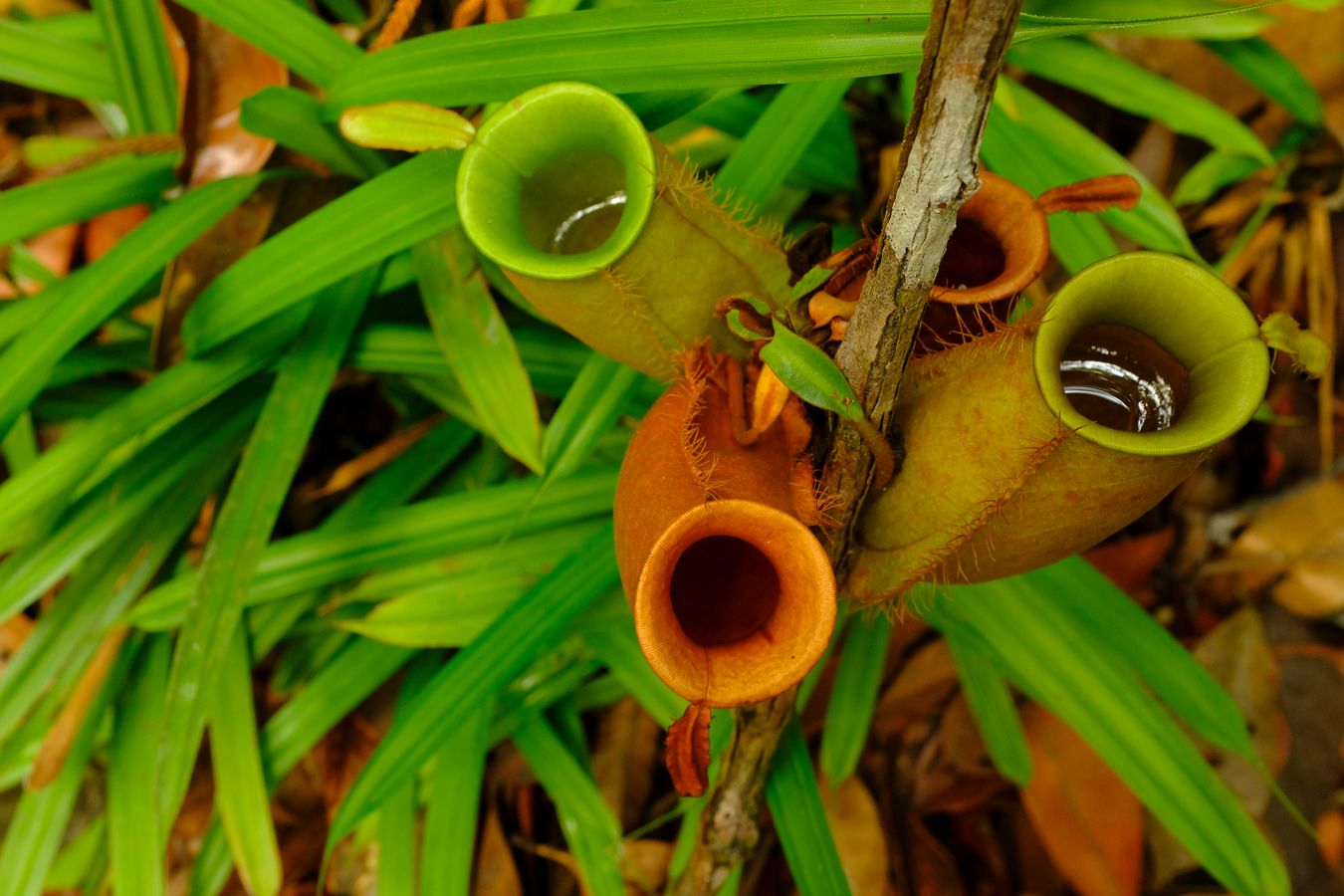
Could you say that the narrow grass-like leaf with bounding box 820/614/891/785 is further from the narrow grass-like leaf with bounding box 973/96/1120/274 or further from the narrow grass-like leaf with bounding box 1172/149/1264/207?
the narrow grass-like leaf with bounding box 1172/149/1264/207

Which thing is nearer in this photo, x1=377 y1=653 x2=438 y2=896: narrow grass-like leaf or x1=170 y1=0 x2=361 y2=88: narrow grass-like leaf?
x1=170 y1=0 x2=361 y2=88: narrow grass-like leaf

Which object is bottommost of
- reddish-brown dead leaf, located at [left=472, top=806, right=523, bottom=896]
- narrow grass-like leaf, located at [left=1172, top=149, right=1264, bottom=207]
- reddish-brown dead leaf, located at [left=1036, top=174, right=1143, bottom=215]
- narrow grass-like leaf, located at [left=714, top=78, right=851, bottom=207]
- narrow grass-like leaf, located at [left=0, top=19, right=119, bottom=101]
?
reddish-brown dead leaf, located at [left=472, top=806, right=523, bottom=896]

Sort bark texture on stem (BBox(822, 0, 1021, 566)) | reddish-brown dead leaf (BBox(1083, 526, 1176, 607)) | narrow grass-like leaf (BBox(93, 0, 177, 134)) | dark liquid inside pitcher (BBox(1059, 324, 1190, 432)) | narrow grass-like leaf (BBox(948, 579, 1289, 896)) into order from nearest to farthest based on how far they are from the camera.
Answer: bark texture on stem (BBox(822, 0, 1021, 566)) → dark liquid inside pitcher (BBox(1059, 324, 1190, 432)) → narrow grass-like leaf (BBox(948, 579, 1289, 896)) → narrow grass-like leaf (BBox(93, 0, 177, 134)) → reddish-brown dead leaf (BBox(1083, 526, 1176, 607))

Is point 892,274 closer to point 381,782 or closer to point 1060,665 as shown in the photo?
point 1060,665

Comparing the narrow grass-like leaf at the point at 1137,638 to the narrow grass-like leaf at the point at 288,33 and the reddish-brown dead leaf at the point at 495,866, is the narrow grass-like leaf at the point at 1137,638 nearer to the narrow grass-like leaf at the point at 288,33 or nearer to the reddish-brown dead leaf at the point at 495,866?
the reddish-brown dead leaf at the point at 495,866

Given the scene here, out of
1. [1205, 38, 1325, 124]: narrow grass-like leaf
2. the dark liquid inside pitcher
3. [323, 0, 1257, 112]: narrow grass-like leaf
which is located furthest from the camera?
[1205, 38, 1325, 124]: narrow grass-like leaf

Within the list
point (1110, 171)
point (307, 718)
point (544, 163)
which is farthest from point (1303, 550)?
point (307, 718)

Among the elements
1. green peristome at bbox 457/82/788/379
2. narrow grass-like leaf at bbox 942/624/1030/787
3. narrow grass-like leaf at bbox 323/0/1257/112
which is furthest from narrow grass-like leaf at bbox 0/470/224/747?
narrow grass-like leaf at bbox 942/624/1030/787
